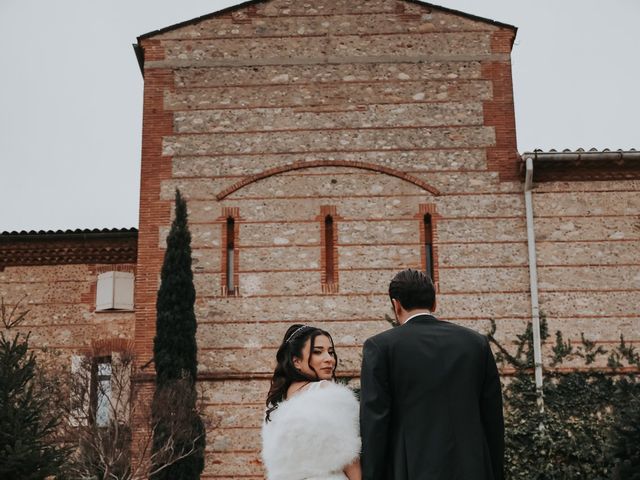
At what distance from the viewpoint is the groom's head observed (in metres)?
4.97

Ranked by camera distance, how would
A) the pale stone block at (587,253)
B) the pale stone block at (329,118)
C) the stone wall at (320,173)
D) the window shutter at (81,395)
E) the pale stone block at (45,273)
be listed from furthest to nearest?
the pale stone block at (45,273)
the pale stone block at (329,118)
the pale stone block at (587,253)
the stone wall at (320,173)
the window shutter at (81,395)

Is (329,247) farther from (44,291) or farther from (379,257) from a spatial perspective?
(44,291)

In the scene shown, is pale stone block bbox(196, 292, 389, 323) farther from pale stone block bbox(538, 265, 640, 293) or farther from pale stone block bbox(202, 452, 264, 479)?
pale stone block bbox(538, 265, 640, 293)

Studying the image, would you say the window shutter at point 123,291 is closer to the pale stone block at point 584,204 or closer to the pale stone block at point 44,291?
the pale stone block at point 44,291

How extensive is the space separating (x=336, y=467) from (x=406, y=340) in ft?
2.53

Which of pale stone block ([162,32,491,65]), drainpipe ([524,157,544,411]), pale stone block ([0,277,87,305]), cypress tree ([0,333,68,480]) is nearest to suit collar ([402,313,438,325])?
cypress tree ([0,333,68,480])

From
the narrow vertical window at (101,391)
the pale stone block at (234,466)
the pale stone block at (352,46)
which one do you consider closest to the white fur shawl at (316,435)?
the narrow vertical window at (101,391)

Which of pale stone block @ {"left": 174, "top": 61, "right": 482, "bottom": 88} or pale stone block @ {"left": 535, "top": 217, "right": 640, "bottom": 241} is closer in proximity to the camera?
pale stone block @ {"left": 535, "top": 217, "right": 640, "bottom": 241}

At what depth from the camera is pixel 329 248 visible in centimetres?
1709

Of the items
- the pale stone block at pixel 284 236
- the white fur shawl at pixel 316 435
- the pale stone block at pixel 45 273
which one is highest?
the pale stone block at pixel 284 236

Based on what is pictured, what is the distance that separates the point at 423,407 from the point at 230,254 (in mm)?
12548

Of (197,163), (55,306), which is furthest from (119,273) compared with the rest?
(197,163)

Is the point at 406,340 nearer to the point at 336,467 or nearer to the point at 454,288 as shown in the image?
the point at 336,467

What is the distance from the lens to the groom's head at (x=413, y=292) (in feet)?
16.3
